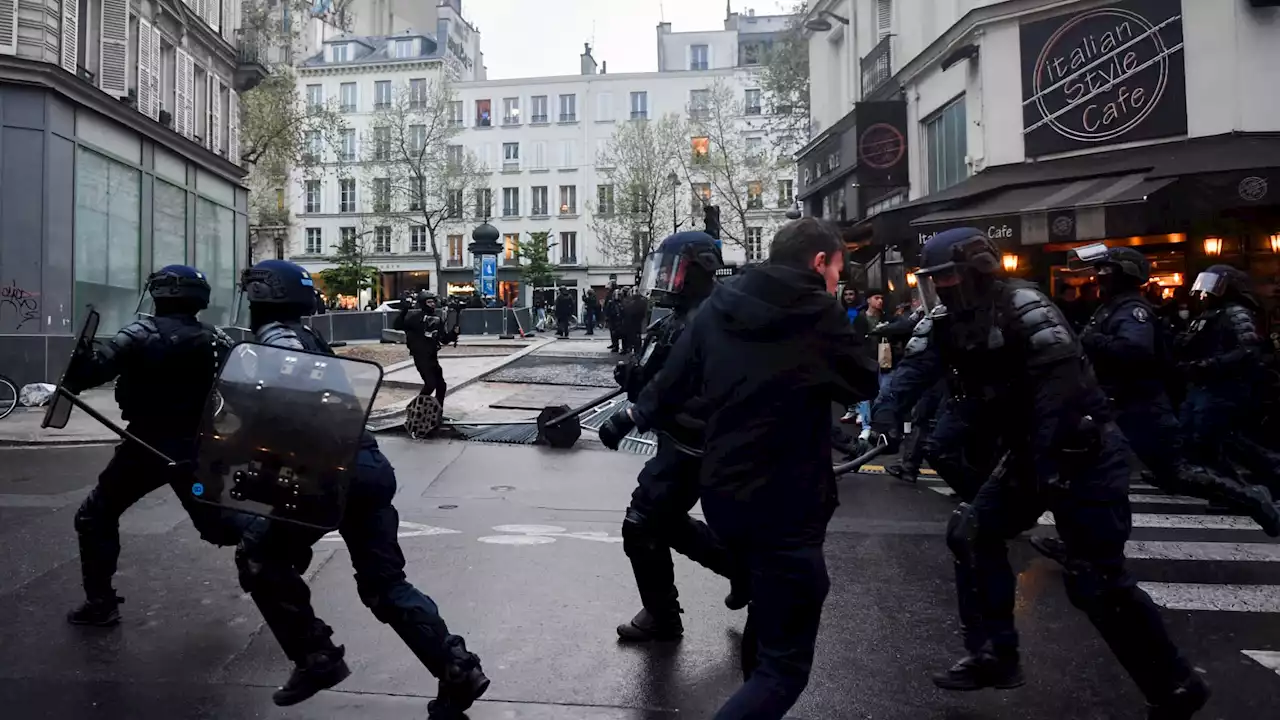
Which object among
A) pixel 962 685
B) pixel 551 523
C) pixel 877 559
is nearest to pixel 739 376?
pixel 962 685

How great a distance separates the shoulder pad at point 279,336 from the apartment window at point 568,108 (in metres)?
56.2

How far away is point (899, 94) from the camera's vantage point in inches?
791

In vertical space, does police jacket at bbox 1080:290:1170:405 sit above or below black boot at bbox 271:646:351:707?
above

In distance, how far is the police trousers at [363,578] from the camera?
325cm

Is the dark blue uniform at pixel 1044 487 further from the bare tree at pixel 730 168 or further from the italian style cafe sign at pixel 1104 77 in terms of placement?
the bare tree at pixel 730 168

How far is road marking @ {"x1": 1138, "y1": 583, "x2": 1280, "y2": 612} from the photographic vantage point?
4801 mm

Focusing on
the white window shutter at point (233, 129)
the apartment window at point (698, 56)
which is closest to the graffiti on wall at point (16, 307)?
the white window shutter at point (233, 129)

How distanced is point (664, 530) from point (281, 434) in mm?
1714

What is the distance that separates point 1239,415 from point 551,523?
203 inches

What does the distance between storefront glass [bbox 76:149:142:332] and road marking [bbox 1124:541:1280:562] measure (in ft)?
50.2

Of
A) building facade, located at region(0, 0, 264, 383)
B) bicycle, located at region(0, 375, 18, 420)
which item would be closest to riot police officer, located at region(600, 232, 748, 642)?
building facade, located at region(0, 0, 264, 383)

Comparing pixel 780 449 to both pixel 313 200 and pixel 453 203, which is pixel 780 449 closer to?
pixel 453 203

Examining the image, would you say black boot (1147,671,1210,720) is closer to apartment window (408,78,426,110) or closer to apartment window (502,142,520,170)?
apartment window (408,78,426,110)

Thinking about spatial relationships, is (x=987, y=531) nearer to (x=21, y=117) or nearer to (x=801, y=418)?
(x=801, y=418)
